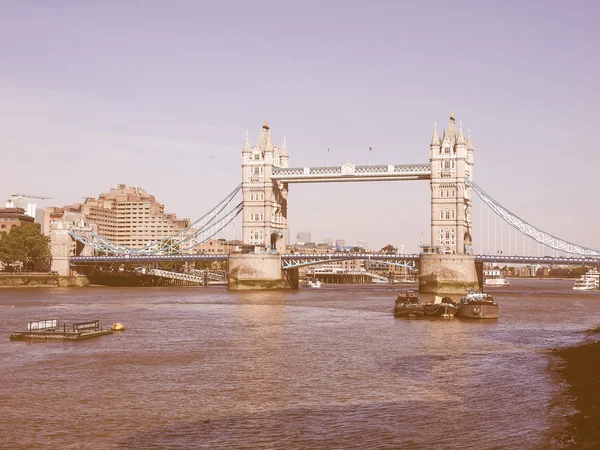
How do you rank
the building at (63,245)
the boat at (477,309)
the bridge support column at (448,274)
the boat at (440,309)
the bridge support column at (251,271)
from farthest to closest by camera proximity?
the building at (63,245) → the bridge support column at (251,271) → the bridge support column at (448,274) → the boat at (440,309) → the boat at (477,309)

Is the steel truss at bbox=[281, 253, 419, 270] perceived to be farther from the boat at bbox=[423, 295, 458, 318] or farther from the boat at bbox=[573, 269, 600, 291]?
the boat at bbox=[573, 269, 600, 291]

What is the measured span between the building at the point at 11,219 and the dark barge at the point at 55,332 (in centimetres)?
13253

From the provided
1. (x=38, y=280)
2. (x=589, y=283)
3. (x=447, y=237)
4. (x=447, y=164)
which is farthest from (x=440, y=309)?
(x=589, y=283)

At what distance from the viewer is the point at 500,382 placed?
110 ft

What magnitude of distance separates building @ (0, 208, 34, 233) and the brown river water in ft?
431

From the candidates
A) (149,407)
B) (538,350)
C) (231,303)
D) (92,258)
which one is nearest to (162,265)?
(92,258)

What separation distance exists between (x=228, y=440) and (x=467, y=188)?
4032 inches

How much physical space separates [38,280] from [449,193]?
67.6 metres

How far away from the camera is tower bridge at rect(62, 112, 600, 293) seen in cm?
11075

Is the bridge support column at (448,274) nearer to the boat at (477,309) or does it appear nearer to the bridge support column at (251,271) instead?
the bridge support column at (251,271)

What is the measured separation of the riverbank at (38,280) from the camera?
130 m

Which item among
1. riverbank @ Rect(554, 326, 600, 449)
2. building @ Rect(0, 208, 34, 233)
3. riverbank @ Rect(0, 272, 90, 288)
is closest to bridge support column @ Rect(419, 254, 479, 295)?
riverbank @ Rect(0, 272, 90, 288)

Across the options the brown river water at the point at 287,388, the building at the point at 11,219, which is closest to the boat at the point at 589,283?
the brown river water at the point at 287,388

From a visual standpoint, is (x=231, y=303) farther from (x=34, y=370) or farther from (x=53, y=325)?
(x=34, y=370)
